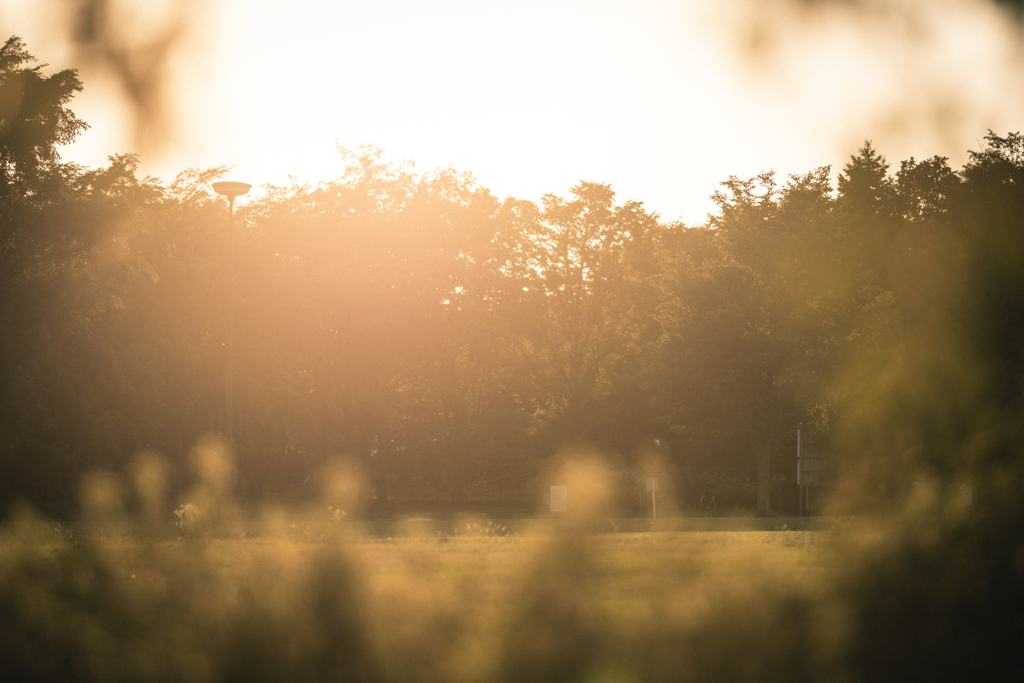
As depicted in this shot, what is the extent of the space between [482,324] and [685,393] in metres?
12.7

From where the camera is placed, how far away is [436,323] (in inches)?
2099

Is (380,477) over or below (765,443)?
below

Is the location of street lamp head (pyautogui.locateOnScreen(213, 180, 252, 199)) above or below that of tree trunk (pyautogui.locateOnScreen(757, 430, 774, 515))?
above

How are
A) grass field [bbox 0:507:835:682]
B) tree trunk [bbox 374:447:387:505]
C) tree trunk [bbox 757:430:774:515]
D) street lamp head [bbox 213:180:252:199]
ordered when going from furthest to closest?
1. tree trunk [bbox 374:447:387:505]
2. tree trunk [bbox 757:430:774:515]
3. street lamp head [bbox 213:180:252:199]
4. grass field [bbox 0:507:835:682]

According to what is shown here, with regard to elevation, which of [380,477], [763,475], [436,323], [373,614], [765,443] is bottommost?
[373,614]

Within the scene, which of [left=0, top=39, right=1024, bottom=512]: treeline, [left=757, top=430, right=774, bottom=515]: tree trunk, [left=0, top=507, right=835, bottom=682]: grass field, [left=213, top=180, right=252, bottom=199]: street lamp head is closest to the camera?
[left=0, top=507, right=835, bottom=682]: grass field

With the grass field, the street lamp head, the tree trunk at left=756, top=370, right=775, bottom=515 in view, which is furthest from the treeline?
the grass field

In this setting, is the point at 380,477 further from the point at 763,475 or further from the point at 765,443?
the point at 763,475

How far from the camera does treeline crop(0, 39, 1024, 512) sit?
36.7m

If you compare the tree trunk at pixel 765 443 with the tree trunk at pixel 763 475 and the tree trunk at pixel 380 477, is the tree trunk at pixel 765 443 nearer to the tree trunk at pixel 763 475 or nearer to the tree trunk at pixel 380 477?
the tree trunk at pixel 763 475

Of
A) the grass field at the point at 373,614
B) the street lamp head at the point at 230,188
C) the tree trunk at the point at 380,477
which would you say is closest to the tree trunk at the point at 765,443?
the tree trunk at the point at 380,477

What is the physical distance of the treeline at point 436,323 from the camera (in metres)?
36.7

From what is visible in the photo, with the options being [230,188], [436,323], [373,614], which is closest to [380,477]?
[436,323]

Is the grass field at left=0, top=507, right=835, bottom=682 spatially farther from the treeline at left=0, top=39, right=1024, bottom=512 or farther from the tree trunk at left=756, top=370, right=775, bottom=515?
the tree trunk at left=756, top=370, right=775, bottom=515
